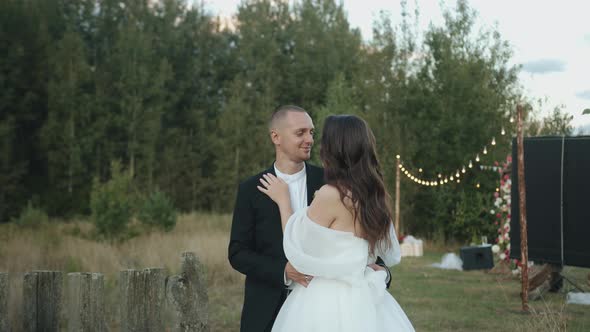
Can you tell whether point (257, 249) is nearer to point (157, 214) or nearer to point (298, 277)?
point (298, 277)

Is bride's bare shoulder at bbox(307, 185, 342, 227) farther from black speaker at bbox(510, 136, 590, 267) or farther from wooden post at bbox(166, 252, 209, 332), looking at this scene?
black speaker at bbox(510, 136, 590, 267)

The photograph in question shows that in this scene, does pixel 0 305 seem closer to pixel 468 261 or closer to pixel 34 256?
pixel 34 256

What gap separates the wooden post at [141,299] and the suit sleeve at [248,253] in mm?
447

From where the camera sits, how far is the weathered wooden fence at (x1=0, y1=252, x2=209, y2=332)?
12.5 feet

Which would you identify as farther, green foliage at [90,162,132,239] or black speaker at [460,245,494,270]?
green foliage at [90,162,132,239]

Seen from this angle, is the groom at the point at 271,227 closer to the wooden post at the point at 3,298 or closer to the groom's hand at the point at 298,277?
the groom's hand at the point at 298,277

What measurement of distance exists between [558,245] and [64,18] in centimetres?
2962

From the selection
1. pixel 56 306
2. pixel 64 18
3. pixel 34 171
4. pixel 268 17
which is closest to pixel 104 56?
pixel 64 18

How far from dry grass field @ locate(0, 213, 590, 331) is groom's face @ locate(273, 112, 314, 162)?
3667 mm

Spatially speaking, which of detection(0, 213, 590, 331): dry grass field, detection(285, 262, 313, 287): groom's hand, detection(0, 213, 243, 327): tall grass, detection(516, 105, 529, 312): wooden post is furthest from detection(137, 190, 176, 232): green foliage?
detection(285, 262, 313, 287): groom's hand

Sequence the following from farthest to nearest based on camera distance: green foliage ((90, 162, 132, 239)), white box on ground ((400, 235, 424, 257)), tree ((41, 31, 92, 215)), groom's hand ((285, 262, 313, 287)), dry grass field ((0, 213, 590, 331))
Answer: tree ((41, 31, 92, 215)), white box on ground ((400, 235, 424, 257)), green foliage ((90, 162, 132, 239)), dry grass field ((0, 213, 590, 331)), groom's hand ((285, 262, 313, 287))

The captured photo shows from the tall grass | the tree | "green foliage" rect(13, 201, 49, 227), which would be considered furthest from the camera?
the tree

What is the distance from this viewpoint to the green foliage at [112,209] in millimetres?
16031

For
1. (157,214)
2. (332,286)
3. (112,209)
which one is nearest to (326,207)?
(332,286)
